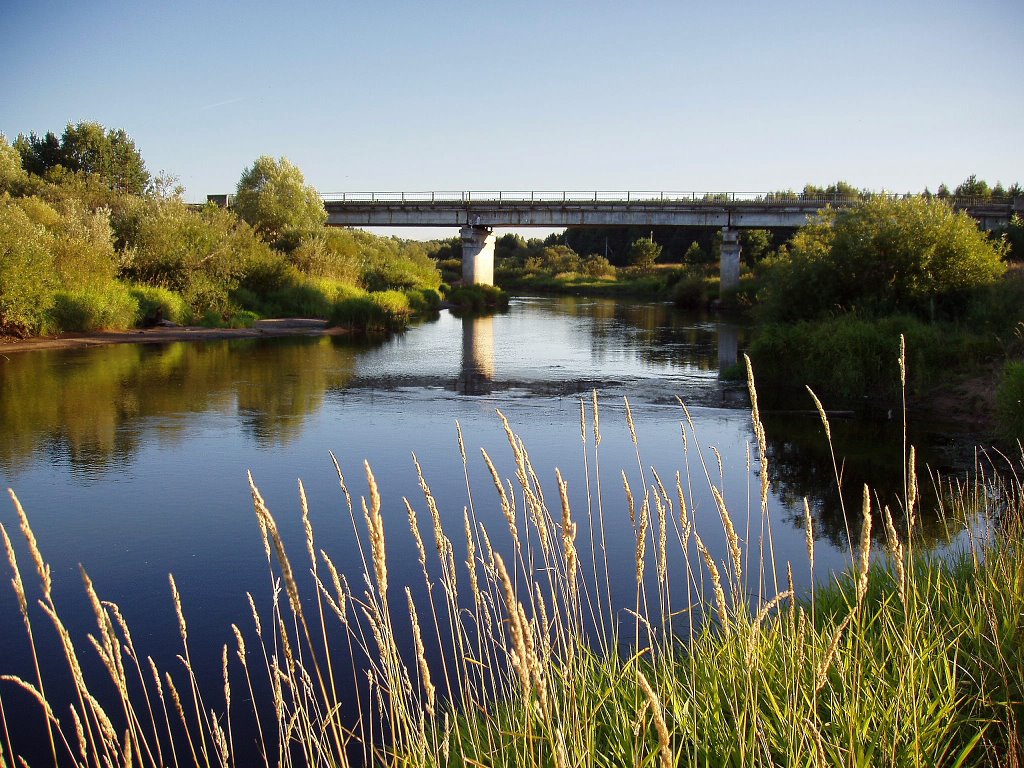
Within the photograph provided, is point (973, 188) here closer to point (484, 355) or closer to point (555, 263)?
point (555, 263)

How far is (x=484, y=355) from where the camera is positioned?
25750mm

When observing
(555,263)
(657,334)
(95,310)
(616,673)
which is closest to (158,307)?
(95,310)

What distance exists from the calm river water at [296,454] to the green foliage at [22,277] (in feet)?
8.55

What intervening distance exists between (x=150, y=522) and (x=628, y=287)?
67.8 metres

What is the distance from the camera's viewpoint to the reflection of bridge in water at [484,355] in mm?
19672

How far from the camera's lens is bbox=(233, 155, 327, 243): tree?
47.5 metres

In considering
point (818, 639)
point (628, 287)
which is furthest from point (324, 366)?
point (628, 287)

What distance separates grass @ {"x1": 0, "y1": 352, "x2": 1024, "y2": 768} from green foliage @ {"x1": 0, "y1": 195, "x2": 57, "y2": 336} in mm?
19576

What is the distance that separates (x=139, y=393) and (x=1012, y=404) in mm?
14166

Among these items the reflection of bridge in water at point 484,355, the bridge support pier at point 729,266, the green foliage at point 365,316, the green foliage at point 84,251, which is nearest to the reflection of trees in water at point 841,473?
the reflection of bridge in water at point 484,355

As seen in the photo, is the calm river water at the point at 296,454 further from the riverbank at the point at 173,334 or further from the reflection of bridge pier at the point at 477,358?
the riverbank at the point at 173,334

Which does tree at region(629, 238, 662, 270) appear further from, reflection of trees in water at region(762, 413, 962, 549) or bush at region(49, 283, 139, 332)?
reflection of trees in water at region(762, 413, 962, 549)

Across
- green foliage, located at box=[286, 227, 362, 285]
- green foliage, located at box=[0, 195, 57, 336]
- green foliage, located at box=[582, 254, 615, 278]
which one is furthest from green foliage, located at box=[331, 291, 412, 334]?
green foliage, located at box=[582, 254, 615, 278]

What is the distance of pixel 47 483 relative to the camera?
10297 mm
